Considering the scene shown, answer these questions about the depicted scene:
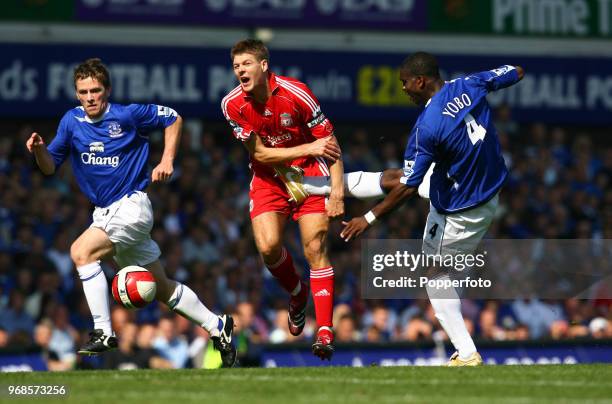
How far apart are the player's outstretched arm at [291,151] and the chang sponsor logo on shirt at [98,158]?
3.50 feet

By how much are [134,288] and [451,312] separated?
94.9 inches

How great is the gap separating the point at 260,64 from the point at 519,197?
36.5 ft

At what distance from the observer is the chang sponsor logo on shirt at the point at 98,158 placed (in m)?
10.2

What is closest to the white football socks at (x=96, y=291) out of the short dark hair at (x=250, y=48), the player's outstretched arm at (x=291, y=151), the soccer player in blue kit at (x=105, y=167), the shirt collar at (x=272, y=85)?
the soccer player in blue kit at (x=105, y=167)

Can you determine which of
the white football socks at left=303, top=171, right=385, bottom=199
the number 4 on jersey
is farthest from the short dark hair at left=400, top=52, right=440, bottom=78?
the white football socks at left=303, top=171, right=385, bottom=199

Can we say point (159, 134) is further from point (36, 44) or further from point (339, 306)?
point (339, 306)

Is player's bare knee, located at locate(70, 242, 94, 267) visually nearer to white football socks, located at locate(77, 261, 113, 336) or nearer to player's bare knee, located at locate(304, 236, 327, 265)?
white football socks, located at locate(77, 261, 113, 336)

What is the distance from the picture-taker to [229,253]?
58.9 ft

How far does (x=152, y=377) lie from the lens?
9359 mm

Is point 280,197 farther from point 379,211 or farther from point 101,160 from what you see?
point 101,160

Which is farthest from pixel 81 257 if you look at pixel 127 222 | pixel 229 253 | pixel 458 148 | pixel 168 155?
pixel 229 253

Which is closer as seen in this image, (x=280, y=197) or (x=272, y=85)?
(x=272, y=85)

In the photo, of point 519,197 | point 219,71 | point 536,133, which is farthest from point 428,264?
point 536,133

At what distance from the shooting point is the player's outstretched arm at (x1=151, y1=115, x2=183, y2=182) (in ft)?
32.2
